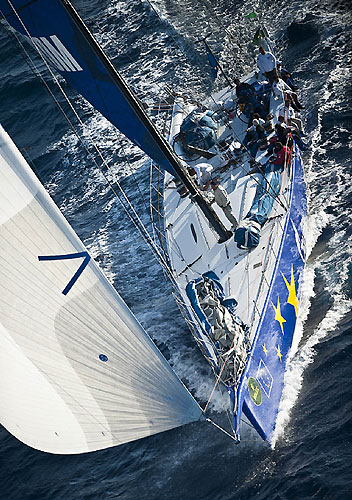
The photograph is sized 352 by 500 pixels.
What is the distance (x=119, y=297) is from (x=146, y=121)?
3952mm

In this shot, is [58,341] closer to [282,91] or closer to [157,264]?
[157,264]

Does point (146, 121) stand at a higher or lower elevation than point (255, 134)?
higher

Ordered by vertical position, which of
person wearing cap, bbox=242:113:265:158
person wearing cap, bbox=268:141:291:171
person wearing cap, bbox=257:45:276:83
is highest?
person wearing cap, bbox=257:45:276:83

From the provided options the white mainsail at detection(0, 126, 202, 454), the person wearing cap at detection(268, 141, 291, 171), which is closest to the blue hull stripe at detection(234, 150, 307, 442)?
the person wearing cap at detection(268, 141, 291, 171)

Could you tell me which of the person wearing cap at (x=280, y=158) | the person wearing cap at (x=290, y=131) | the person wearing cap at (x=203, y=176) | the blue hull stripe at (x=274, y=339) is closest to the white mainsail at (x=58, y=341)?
the blue hull stripe at (x=274, y=339)

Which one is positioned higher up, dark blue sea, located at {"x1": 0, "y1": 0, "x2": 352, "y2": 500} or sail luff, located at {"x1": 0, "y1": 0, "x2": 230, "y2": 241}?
sail luff, located at {"x1": 0, "y1": 0, "x2": 230, "y2": 241}

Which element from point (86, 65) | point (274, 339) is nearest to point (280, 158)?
point (274, 339)

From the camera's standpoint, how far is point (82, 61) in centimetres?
1112

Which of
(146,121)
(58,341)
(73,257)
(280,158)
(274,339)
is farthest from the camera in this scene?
(280,158)

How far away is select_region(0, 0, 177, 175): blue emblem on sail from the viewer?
35.3 feet

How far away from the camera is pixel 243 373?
10977 millimetres

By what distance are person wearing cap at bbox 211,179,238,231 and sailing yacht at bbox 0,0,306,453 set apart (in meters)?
0.17

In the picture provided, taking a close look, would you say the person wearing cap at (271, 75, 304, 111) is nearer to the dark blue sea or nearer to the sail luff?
the dark blue sea

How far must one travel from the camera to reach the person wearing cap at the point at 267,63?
16.6 m
